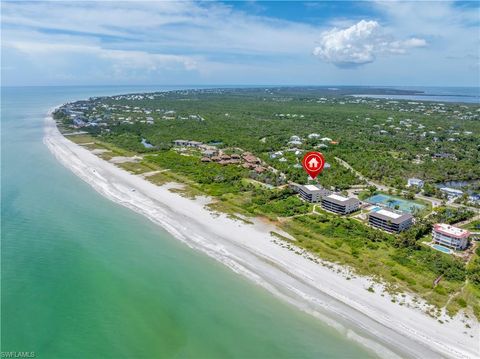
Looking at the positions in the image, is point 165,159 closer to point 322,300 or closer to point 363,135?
point 322,300

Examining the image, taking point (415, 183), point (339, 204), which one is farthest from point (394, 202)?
point (339, 204)

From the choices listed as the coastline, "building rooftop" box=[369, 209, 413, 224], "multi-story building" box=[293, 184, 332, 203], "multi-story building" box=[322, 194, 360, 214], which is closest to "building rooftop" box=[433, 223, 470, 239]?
"building rooftop" box=[369, 209, 413, 224]

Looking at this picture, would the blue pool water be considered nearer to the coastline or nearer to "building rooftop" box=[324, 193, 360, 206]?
"building rooftop" box=[324, 193, 360, 206]

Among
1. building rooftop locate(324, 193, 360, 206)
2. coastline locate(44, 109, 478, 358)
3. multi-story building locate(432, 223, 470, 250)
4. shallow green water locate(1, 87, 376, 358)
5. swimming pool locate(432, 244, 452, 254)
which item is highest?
building rooftop locate(324, 193, 360, 206)

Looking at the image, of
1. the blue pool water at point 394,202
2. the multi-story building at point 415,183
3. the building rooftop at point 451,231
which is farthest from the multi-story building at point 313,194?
the multi-story building at point 415,183

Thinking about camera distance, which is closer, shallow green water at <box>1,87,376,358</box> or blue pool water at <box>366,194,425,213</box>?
shallow green water at <box>1,87,376,358</box>

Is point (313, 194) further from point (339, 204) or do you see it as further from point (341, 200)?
point (339, 204)
